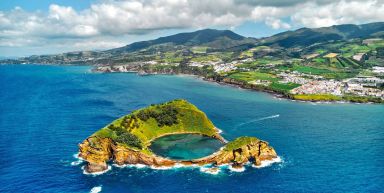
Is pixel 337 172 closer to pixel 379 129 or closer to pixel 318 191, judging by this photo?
pixel 318 191

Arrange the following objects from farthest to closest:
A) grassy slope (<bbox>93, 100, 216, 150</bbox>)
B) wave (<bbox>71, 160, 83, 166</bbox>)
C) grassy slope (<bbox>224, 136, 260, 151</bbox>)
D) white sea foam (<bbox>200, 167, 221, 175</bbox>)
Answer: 1. grassy slope (<bbox>93, 100, 216, 150</bbox>)
2. grassy slope (<bbox>224, 136, 260, 151</bbox>)
3. wave (<bbox>71, 160, 83, 166</bbox>)
4. white sea foam (<bbox>200, 167, 221, 175</bbox>)

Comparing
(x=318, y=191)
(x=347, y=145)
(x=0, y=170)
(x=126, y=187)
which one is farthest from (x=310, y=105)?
(x=0, y=170)

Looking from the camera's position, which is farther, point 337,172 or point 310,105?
point 310,105

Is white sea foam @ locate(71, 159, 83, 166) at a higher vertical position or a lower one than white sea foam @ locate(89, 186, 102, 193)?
higher

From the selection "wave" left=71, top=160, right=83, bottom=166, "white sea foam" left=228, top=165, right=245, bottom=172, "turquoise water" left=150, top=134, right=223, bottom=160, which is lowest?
"white sea foam" left=228, top=165, right=245, bottom=172

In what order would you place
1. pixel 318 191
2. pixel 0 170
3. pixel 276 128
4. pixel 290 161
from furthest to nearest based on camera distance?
pixel 276 128
pixel 290 161
pixel 0 170
pixel 318 191

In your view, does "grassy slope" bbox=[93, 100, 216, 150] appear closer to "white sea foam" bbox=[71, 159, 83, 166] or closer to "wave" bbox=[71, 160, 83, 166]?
"white sea foam" bbox=[71, 159, 83, 166]

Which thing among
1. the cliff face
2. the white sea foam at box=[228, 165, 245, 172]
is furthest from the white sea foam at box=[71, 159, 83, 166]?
the white sea foam at box=[228, 165, 245, 172]
